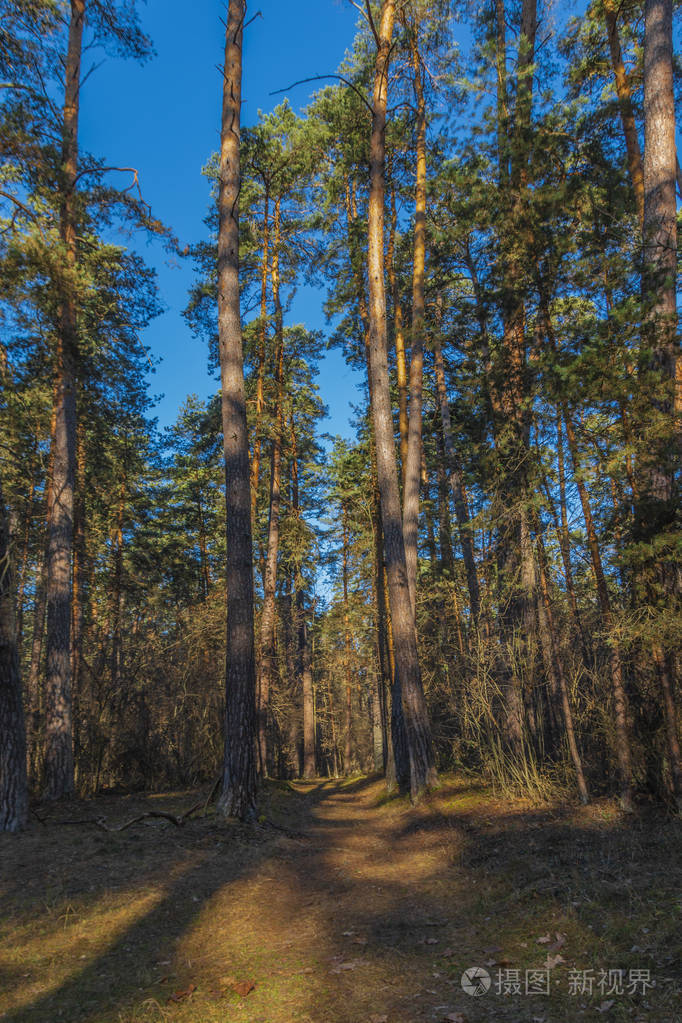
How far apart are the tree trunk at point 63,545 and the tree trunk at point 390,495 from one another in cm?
544

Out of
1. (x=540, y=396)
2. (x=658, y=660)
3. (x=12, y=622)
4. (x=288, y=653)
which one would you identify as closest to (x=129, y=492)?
(x=288, y=653)

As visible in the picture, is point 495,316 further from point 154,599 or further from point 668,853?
point 154,599

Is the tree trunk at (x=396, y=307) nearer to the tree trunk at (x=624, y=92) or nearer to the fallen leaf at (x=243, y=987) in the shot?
the tree trunk at (x=624, y=92)

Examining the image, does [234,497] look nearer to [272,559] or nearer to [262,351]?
[272,559]

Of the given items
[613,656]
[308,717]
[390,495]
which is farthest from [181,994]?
[308,717]

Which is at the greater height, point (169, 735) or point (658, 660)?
point (658, 660)

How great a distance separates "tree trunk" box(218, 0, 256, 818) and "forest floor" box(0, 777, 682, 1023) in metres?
0.79

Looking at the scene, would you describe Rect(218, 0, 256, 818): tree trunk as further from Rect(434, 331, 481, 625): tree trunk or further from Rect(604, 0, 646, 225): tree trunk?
Rect(434, 331, 481, 625): tree trunk

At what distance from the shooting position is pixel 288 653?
89.9ft

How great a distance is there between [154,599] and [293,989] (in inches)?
719

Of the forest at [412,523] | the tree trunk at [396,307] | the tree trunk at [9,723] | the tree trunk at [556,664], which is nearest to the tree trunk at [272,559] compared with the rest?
the forest at [412,523]

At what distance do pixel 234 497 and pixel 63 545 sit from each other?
3993mm

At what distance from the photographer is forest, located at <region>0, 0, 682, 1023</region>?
5188 millimetres

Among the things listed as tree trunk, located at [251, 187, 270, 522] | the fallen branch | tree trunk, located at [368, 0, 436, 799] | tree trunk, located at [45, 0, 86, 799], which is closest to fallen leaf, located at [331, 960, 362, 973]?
the fallen branch
